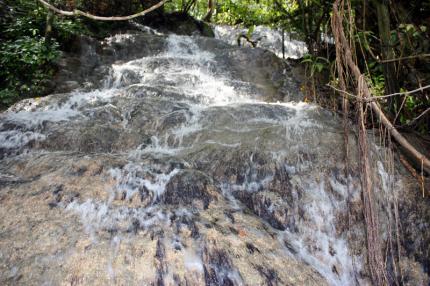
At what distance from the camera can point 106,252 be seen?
87.8 inches

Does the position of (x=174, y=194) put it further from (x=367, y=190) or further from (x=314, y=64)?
(x=314, y=64)

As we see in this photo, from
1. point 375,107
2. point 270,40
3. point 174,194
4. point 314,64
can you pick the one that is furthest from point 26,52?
point 270,40

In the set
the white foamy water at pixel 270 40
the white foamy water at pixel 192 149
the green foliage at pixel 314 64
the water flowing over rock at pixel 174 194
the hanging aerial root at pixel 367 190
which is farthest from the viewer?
the white foamy water at pixel 270 40

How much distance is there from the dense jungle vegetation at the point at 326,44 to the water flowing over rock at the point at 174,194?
0.86 meters

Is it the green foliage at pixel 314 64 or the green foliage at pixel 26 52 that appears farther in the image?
the green foliage at pixel 26 52

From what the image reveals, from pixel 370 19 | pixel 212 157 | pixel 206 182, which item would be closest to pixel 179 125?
pixel 212 157

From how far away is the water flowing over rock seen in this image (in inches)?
87.0

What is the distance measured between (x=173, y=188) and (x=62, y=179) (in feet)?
3.20

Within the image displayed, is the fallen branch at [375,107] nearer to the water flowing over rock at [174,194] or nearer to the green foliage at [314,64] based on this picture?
the water flowing over rock at [174,194]

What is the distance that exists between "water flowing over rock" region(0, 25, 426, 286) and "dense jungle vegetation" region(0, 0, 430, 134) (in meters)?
0.86

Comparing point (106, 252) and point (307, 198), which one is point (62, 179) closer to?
point (106, 252)

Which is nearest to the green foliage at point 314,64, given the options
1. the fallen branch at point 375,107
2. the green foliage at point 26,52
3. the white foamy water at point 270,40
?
the fallen branch at point 375,107

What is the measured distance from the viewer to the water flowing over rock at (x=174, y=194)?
221 centimetres

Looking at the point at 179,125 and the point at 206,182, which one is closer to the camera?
the point at 206,182
